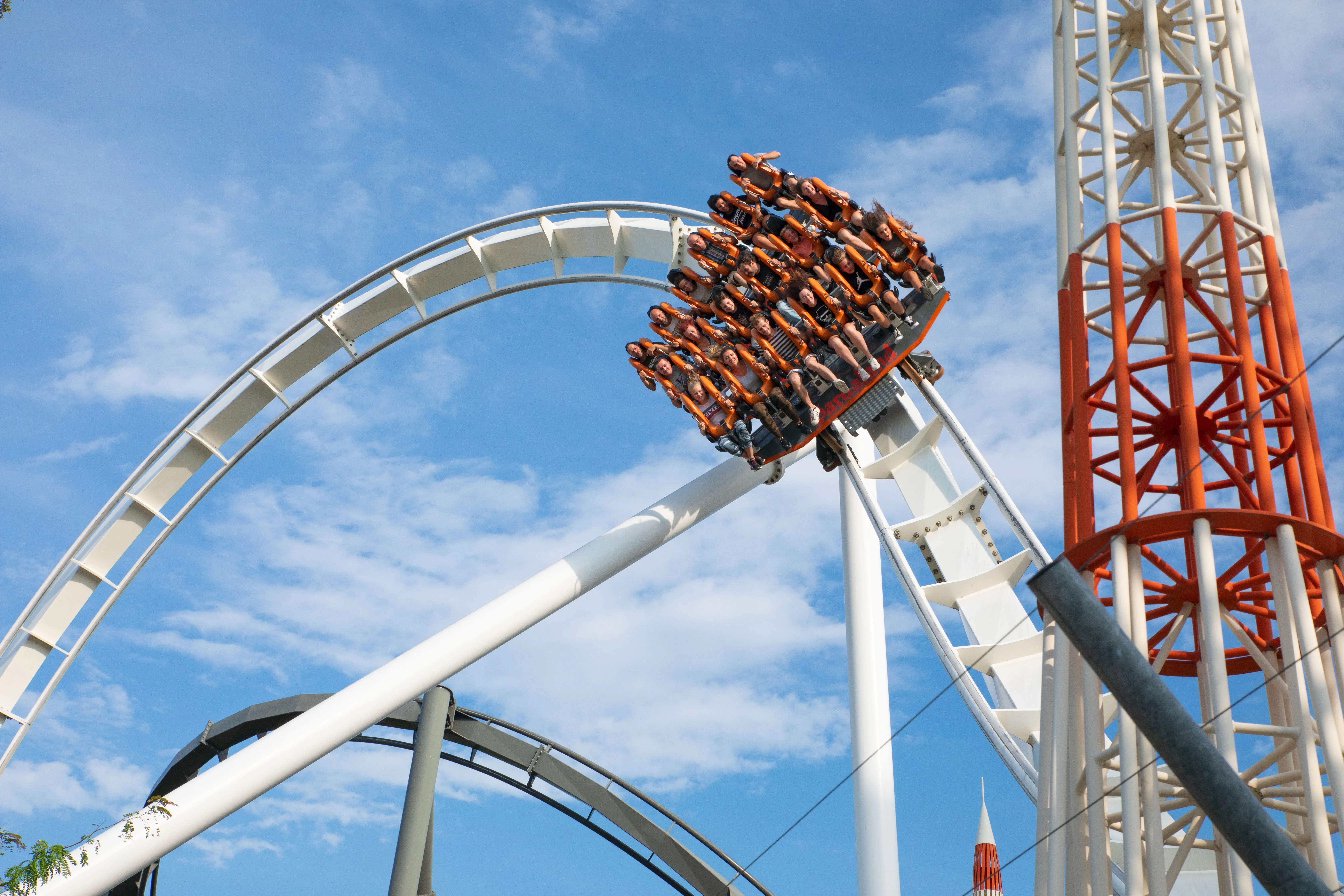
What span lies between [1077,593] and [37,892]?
9.73 meters

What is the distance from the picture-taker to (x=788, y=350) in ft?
47.3

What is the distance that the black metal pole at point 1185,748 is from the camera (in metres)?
3.56

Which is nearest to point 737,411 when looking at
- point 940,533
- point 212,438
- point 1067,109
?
point 940,533

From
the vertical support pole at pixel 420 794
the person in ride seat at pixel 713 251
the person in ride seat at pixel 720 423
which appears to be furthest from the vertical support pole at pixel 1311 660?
the vertical support pole at pixel 420 794

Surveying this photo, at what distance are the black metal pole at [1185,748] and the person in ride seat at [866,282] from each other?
10370 millimetres

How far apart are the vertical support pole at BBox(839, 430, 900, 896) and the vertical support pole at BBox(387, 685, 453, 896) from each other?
4665mm

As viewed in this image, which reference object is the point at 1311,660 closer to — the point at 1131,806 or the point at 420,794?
the point at 1131,806

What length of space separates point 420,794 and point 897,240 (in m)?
8.06

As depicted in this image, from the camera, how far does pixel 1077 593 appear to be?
3697mm

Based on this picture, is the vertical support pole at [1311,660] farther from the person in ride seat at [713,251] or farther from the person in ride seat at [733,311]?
the person in ride seat at [713,251]

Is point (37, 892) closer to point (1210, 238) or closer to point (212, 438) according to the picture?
point (212, 438)

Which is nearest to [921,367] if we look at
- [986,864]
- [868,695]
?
[868,695]

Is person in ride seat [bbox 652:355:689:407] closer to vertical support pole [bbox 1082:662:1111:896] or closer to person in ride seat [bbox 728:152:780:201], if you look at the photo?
person in ride seat [bbox 728:152:780:201]

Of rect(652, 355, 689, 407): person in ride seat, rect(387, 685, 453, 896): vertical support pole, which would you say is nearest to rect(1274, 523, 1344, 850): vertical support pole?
rect(652, 355, 689, 407): person in ride seat
